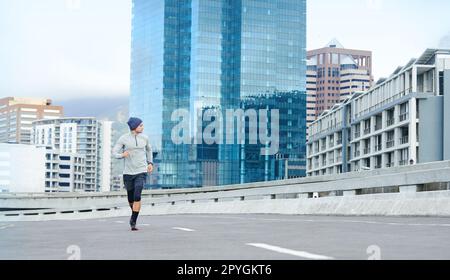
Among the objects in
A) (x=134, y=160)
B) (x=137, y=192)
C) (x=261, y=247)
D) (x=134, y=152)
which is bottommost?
(x=261, y=247)

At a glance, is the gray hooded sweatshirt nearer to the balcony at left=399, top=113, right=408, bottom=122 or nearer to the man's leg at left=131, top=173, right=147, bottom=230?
the man's leg at left=131, top=173, right=147, bottom=230

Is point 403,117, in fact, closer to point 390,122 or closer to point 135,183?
point 390,122

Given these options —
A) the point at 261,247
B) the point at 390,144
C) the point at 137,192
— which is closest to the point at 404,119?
the point at 390,144

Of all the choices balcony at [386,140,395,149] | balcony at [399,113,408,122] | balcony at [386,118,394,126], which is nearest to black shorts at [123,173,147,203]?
balcony at [399,113,408,122]

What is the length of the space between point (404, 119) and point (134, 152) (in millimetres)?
81024

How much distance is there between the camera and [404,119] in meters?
91.5

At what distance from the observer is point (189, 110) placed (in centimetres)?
19775

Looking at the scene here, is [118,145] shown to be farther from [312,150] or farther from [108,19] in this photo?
[312,150]

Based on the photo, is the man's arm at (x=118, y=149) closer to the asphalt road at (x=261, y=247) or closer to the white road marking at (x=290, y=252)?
the asphalt road at (x=261, y=247)

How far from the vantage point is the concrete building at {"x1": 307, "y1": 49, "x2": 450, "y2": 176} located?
8675cm

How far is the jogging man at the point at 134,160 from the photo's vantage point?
1346 cm
